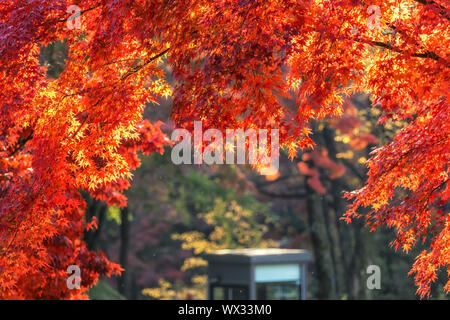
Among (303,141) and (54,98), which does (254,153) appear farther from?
(54,98)

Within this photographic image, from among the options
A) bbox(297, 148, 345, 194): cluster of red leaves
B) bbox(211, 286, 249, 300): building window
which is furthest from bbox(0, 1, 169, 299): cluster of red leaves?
bbox(297, 148, 345, 194): cluster of red leaves

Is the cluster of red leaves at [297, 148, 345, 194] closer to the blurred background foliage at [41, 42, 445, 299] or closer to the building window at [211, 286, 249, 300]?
the blurred background foliage at [41, 42, 445, 299]

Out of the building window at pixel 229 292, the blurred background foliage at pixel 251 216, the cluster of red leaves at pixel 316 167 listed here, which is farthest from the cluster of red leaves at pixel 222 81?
the cluster of red leaves at pixel 316 167

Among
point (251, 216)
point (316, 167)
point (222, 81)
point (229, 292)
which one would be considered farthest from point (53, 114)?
point (251, 216)

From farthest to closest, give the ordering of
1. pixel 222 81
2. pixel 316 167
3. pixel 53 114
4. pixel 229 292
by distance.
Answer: pixel 316 167
pixel 229 292
pixel 53 114
pixel 222 81

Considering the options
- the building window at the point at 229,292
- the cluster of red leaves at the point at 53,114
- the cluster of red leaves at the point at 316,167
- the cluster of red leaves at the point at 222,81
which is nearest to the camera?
→ the cluster of red leaves at the point at 222,81

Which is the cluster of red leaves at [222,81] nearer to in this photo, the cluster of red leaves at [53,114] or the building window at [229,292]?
the cluster of red leaves at [53,114]

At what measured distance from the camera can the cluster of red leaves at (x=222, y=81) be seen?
6.27 metres

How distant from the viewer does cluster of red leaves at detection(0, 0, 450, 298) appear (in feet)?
20.6

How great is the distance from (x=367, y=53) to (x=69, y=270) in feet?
17.6

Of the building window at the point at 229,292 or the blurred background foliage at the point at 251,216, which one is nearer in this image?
the building window at the point at 229,292

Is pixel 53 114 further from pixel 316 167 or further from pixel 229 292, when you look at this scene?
pixel 316 167

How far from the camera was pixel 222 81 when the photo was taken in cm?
623
